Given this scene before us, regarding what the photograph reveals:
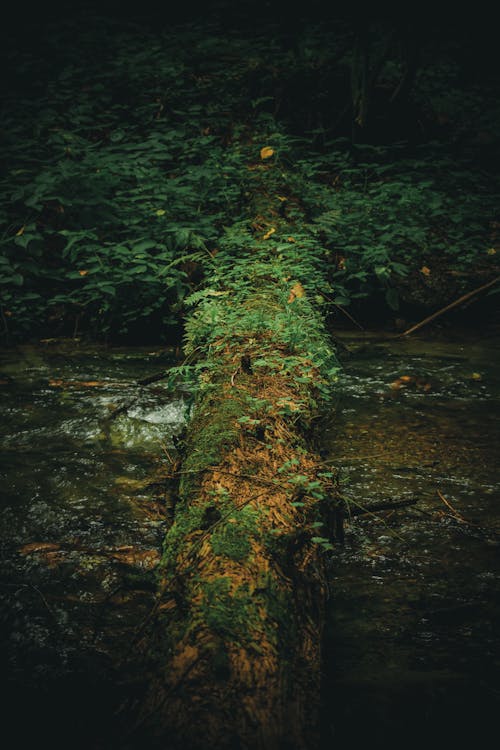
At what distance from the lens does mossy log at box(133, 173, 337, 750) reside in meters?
1.29

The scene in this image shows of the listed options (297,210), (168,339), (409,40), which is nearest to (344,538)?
(168,339)

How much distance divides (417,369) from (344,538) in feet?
8.30

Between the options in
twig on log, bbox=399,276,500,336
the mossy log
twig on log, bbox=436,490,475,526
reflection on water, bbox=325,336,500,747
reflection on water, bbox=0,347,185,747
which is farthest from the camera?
twig on log, bbox=399,276,500,336

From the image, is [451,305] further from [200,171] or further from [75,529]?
[75,529]

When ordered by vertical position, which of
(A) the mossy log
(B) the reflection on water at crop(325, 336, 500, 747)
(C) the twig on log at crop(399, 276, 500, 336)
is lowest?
(B) the reflection on water at crop(325, 336, 500, 747)

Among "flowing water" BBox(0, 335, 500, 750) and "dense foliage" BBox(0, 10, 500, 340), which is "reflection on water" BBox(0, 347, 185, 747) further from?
"dense foliage" BBox(0, 10, 500, 340)

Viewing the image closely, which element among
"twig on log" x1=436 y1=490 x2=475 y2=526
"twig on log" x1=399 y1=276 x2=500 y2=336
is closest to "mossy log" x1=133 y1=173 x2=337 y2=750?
"twig on log" x1=436 y1=490 x2=475 y2=526

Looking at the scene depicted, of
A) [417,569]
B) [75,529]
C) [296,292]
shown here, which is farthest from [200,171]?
[417,569]

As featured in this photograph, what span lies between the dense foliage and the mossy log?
8.18 feet

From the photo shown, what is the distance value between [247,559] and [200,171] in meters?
6.33

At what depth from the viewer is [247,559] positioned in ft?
5.72

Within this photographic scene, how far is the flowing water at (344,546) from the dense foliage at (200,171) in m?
1.54

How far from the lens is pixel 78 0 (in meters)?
13.6

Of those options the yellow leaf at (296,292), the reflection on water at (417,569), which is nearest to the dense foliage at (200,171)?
the yellow leaf at (296,292)
